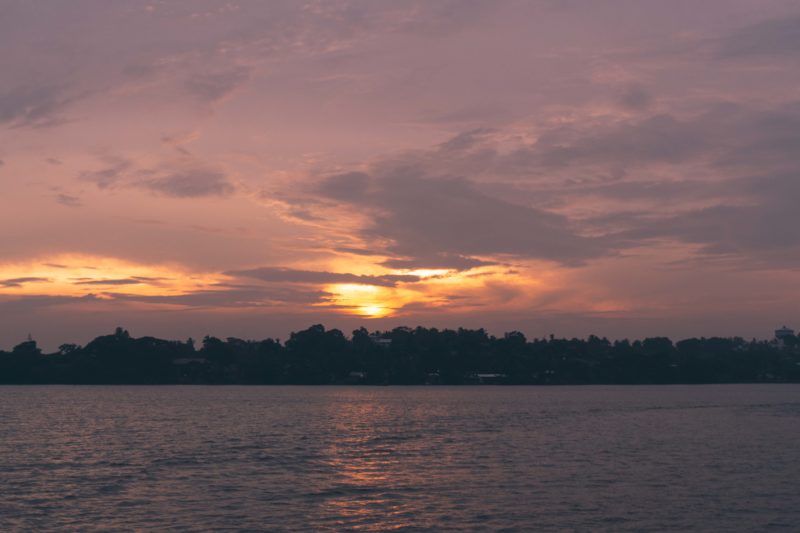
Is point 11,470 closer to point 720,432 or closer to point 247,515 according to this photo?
point 247,515

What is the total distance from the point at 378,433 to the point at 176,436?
24189 millimetres

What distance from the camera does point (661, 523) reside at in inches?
1812

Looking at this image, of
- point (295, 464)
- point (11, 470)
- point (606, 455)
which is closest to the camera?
point (11, 470)

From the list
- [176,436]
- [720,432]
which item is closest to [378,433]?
[176,436]

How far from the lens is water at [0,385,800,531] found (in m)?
46.8

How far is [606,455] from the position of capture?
257ft

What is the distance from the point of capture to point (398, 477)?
2486 inches

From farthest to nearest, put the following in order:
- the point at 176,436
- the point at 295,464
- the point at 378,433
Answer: the point at 378,433
the point at 176,436
the point at 295,464

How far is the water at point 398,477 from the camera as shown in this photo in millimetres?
46750

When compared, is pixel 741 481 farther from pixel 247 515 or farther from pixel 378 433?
pixel 378 433

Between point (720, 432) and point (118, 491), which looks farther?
point (720, 432)

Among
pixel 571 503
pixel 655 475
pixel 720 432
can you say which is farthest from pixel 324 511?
pixel 720 432

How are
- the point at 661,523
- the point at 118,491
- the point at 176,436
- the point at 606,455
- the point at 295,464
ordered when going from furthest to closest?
the point at 176,436 → the point at 606,455 → the point at 295,464 → the point at 118,491 → the point at 661,523

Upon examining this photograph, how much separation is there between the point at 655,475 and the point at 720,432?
4771 cm
